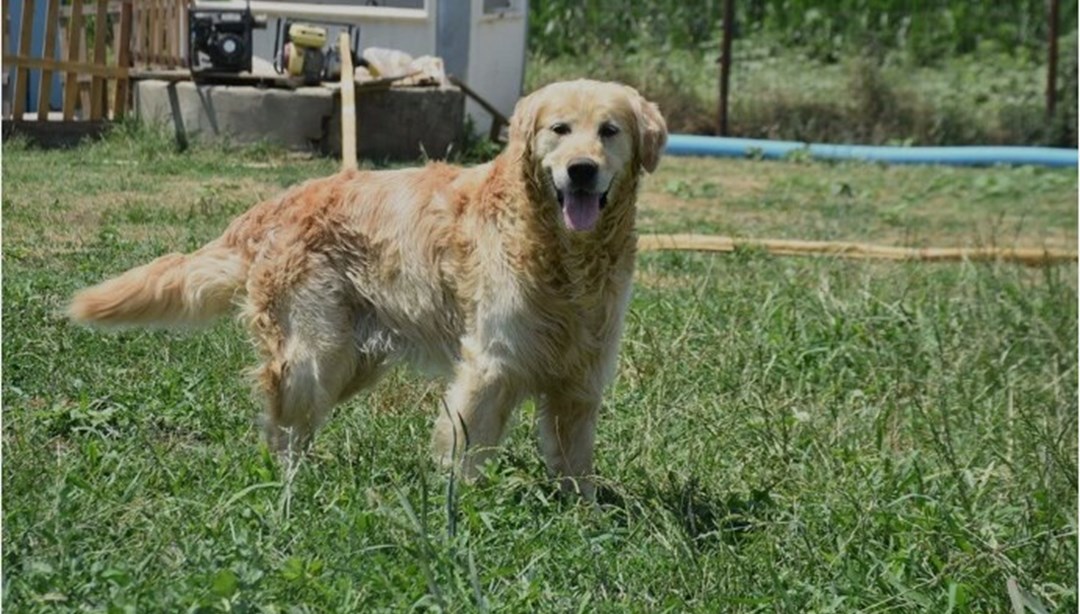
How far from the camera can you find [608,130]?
6426 millimetres

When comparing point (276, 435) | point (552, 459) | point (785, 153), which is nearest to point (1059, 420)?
point (552, 459)

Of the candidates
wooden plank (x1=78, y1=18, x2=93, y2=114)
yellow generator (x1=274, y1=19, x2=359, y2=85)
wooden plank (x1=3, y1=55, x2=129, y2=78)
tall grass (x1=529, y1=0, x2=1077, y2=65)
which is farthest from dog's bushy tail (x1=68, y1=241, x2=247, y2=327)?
tall grass (x1=529, y1=0, x2=1077, y2=65)

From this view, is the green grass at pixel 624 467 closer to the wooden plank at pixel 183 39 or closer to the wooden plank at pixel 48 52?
the wooden plank at pixel 48 52

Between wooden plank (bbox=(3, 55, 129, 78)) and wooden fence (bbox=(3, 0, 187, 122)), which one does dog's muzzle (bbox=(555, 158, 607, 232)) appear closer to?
wooden fence (bbox=(3, 0, 187, 122))

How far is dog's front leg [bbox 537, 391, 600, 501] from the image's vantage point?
6.67 m

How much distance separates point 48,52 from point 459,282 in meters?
8.98

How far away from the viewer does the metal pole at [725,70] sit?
66.0 feet

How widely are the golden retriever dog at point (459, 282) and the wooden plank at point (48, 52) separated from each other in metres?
7.90

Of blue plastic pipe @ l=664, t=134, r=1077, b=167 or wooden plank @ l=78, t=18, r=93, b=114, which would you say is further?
blue plastic pipe @ l=664, t=134, r=1077, b=167

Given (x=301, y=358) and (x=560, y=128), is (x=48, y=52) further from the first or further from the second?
(x=560, y=128)

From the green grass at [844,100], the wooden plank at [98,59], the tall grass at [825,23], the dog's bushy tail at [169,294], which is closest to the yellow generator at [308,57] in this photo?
the wooden plank at [98,59]

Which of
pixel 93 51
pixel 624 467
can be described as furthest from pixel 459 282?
pixel 93 51

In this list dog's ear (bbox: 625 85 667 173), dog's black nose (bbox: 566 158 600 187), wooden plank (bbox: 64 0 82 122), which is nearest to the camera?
dog's black nose (bbox: 566 158 600 187)

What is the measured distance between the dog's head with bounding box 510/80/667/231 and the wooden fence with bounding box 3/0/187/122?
8.66 m
